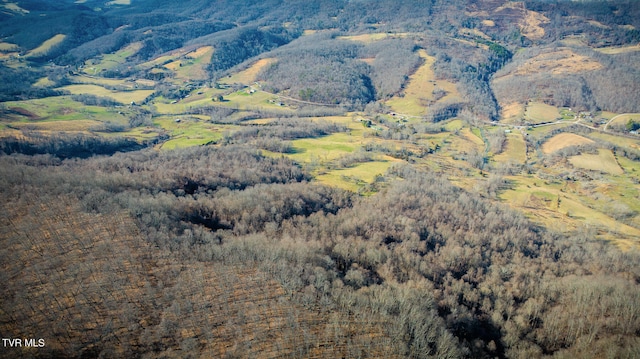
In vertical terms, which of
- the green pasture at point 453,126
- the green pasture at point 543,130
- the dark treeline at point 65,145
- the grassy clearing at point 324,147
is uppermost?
the dark treeline at point 65,145

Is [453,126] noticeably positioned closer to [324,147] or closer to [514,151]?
[514,151]

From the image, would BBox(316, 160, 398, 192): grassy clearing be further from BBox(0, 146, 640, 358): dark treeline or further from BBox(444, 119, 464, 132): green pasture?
BBox(444, 119, 464, 132): green pasture

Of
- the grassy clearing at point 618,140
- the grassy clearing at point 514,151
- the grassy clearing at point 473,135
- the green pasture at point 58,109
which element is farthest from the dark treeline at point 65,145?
the grassy clearing at point 618,140

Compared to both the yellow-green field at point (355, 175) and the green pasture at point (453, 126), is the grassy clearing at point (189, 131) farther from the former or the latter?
the green pasture at point (453, 126)

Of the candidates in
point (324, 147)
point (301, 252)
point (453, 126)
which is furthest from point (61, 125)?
point (453, 126)

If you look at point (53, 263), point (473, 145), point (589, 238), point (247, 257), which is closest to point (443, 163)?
point (473, 145)

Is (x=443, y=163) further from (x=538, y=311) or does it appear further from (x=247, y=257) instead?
(x=247, y=257)

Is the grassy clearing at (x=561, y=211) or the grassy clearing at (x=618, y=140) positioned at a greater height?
the grassy clearing at (x=618, y=140)
